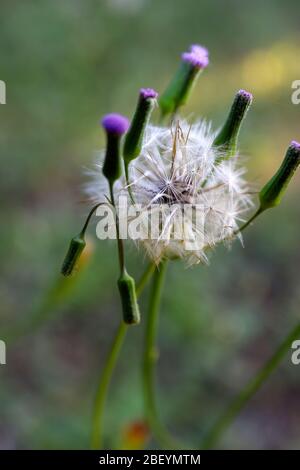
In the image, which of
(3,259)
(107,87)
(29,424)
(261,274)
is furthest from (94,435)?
(107,87)

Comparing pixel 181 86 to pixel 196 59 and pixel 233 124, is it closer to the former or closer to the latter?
pixel 196 59

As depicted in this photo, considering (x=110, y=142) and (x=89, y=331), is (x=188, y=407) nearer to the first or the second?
(x=89, y=331)

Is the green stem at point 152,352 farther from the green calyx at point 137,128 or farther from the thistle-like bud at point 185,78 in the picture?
the thistle-like bud at point 185,78

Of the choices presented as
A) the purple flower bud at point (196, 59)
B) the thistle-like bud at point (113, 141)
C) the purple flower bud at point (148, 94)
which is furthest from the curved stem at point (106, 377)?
the purple flower bud at point (196, 59)

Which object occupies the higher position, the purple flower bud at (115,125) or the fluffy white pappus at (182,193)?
the purple flower bud at (115,125)

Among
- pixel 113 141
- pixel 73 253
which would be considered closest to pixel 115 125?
pixel 113 141

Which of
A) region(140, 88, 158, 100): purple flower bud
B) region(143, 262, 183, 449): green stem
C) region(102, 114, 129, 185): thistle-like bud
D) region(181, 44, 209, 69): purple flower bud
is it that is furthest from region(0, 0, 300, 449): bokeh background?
region(181, 44, 209, 69): purple flower bud
